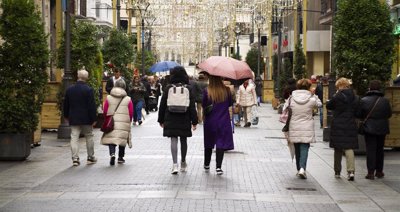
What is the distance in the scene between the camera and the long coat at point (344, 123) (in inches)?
611

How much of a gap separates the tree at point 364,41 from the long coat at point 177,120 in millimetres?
5710

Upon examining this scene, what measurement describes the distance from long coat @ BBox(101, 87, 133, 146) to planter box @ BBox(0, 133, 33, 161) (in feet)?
5.55

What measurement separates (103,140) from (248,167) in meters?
2.70

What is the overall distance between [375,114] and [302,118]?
3.94ft

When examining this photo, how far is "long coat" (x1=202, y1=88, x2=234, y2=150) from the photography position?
52.6ft

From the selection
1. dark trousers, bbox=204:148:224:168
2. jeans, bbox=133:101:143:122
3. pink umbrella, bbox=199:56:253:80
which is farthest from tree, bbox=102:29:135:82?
dark trousers, bbox=204:148:224:168

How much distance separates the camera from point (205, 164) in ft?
54.2

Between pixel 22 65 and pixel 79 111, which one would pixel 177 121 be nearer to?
pixel 79 111

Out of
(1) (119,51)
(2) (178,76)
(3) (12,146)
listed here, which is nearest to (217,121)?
(2) (178,76)

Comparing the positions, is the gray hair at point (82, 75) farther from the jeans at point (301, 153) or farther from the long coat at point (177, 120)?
the jeans at point (301, 153)

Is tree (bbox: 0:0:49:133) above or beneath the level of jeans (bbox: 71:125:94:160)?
above

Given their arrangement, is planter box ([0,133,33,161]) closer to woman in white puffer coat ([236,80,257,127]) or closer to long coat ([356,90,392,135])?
long coat ([356,90,392,135])

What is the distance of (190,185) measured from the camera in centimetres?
1420

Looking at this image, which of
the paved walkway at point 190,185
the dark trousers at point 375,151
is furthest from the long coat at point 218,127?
the dark trousers at point 375,151
